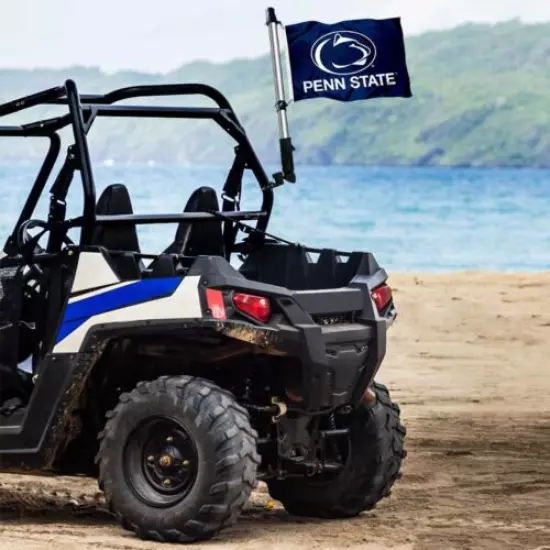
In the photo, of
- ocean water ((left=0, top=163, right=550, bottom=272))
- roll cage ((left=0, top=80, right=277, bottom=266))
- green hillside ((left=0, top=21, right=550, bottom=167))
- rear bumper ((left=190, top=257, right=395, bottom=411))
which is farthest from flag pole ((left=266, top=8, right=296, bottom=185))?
green hillside ((left=0, top=21, right=550, bottom=167))

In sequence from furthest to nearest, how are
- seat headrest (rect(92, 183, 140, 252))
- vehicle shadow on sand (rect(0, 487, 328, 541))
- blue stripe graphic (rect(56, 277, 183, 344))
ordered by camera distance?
vehicle shadow on sand (rect(0, 487, 328, 541)) < seat headrest (rect(92, 183, 140, 252)) < blue stripe graphic (rect(56, 277, 183, 344))

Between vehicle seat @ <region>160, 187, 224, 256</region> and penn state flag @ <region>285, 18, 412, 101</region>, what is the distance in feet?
7.26

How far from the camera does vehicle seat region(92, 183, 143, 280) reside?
344 inches

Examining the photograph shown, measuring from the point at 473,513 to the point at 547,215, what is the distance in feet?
153

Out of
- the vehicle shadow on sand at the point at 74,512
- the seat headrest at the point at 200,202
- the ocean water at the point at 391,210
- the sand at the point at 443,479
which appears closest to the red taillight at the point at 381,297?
the seat headrest at the point at 200,202

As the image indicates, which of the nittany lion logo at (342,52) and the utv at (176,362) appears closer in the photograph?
the utv at (176,362)

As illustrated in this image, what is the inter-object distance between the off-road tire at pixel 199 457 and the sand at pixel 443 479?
107mm

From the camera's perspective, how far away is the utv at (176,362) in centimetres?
848

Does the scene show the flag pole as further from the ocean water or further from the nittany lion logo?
the ocean water

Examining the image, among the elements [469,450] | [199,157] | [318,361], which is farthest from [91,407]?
[199,157]

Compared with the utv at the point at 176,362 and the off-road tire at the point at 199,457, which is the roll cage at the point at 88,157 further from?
the off-road tire at the point at 199,457

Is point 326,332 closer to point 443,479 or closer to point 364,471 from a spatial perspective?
point 364,471

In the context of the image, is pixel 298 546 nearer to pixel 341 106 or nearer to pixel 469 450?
pixel 469 450

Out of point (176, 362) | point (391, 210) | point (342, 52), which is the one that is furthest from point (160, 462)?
point (391, 210)
